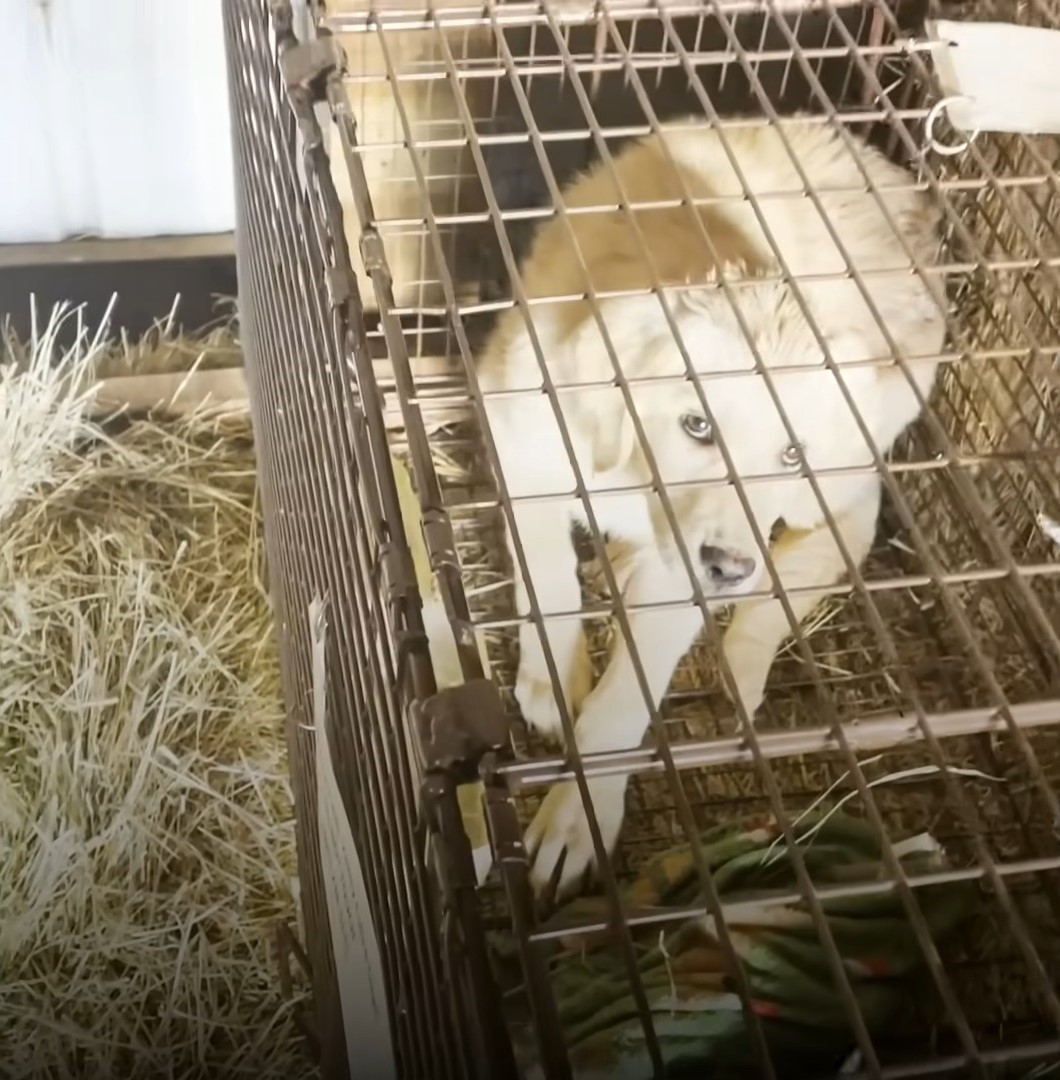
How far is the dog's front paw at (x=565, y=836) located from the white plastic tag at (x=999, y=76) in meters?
0.55

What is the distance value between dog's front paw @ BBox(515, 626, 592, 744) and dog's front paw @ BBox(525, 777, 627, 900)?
0.07 metres

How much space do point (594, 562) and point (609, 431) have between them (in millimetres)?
201

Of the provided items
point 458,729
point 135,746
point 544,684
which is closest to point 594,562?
point 544,684

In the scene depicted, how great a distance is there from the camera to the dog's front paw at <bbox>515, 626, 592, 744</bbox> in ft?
3.54

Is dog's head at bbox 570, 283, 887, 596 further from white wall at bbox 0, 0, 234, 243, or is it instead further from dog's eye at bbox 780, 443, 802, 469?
white wall at bbox 0, 0, 234, 243

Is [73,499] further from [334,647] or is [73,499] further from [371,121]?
[334,647]

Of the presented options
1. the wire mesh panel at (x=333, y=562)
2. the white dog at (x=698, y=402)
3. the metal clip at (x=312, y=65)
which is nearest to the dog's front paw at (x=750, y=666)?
the white dog at (x=698, y=402)

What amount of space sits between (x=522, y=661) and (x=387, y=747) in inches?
21.3

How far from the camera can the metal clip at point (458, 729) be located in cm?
47

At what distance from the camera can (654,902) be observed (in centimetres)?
91

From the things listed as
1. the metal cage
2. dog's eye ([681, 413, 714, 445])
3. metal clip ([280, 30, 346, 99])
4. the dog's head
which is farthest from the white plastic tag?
metal clip ([280, 30, 346, 99])

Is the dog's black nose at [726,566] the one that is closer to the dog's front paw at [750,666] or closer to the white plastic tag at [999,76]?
the dog's front paw at [750,666]

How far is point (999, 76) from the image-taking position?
919mm

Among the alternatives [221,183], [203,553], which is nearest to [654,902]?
[203,553]
